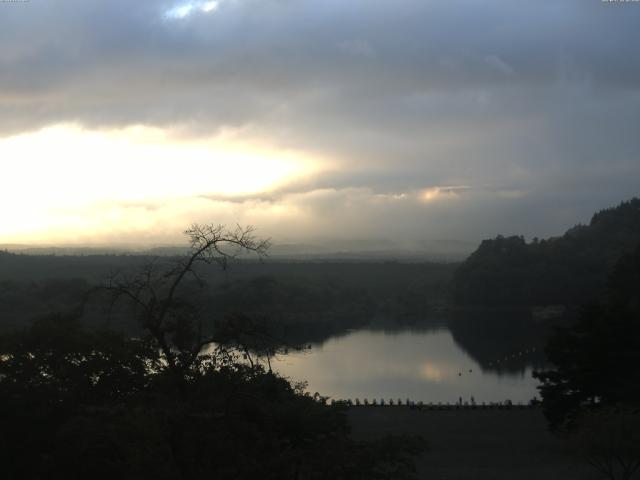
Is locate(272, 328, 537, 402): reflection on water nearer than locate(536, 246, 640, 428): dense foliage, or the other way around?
locate(536, 246, 640, 428): dense foliage

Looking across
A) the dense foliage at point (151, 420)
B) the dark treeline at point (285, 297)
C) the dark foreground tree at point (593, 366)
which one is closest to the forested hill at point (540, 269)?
the dark treeline at point (285, 297)

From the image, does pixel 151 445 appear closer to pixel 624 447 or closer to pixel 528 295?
pixel 624 447

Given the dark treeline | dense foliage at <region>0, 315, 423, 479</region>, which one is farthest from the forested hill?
dense foliage at <region>0, 315, 423, 479</region>

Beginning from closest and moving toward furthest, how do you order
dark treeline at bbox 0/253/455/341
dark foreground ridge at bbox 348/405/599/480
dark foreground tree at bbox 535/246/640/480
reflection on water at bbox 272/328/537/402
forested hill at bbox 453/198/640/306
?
dark foreground ridge at bbox 348/405/599/480, dark foreground tree at bbox 535/246/640/480, reflection on water at bbox 272/328/537/402, dark treeline at bbox 0/253/455/341, forested hill at bbox 453/198/640/306

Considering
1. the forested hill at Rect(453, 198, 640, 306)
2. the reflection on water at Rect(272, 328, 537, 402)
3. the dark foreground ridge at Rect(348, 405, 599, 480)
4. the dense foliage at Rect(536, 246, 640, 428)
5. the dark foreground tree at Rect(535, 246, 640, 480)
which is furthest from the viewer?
the forested hill at Rect(453, 198, 640, 306)

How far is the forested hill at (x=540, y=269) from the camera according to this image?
234 feet

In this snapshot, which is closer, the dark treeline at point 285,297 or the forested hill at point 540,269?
the dark treeline at point 285,297

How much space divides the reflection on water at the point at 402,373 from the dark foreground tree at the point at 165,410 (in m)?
12.7

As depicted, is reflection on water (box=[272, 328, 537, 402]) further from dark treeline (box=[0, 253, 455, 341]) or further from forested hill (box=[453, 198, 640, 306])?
forested hill (box=[453, 198, 640, 306])

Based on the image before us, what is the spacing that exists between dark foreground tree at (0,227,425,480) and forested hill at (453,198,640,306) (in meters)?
62.7

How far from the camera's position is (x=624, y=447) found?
42.4ft

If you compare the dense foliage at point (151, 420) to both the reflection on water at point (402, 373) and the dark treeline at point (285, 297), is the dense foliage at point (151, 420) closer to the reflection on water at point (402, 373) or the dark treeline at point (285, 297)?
the reflection on water at point (402, 373)

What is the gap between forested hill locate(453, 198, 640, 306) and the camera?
234ft

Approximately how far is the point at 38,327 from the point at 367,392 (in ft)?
68.7
